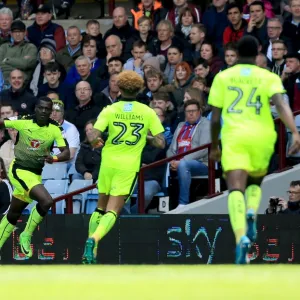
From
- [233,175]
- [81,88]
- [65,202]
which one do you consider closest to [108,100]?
[81,88]

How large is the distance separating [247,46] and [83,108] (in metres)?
7.80

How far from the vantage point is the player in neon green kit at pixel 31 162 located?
17.1 m

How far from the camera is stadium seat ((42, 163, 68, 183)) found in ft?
64.1

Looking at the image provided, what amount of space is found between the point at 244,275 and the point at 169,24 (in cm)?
923

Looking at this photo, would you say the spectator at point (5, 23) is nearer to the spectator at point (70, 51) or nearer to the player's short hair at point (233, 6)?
the spectator at point (70, 51)

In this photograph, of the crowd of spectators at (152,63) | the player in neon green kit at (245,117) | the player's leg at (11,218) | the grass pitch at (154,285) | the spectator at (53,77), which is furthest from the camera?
the spectator at (53,77)

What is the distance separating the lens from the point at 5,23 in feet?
73.7

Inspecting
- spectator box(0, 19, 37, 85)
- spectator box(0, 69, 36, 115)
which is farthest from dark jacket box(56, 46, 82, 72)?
spectator box(0, 69, 36, 115)

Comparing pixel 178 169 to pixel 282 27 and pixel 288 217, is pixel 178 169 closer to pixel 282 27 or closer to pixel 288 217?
pixel 288 217

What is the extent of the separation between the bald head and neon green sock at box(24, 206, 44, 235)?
17.3 feet

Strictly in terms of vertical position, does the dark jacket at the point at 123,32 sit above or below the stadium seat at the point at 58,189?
above

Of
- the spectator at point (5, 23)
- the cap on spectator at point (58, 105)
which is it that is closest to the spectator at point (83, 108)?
the cap on spectator at point (58, 105)

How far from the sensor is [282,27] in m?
19.6

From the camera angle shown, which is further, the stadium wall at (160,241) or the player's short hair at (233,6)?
the player's short hair at (233,6)
